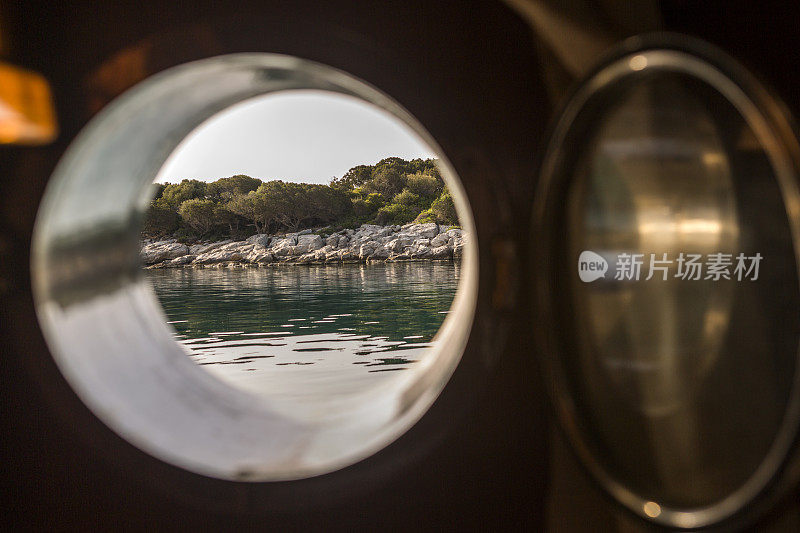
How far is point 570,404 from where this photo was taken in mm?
1234

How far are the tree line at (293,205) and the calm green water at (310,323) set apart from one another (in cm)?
878

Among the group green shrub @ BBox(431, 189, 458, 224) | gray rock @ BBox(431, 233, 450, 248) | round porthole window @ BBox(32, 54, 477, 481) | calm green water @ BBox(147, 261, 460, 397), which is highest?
green shrub @ BBox(431, 189, 458, 224)

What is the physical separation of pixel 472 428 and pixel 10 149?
1098 millimetres

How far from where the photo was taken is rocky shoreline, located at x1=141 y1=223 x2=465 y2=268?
3694cm

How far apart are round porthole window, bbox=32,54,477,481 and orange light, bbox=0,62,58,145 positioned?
7 cm

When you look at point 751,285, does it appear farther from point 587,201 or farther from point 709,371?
point 587,201

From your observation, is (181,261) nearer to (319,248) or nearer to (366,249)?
(319,248)

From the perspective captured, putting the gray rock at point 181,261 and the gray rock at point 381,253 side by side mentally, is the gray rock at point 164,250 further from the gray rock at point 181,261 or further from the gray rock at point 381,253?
the gray rock at point 381,253

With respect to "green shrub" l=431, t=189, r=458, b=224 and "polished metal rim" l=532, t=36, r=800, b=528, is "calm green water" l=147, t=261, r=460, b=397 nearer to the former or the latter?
"polished metal rim" l=532, t=36, r=800, b=528

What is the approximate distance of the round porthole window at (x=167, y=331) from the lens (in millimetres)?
1337

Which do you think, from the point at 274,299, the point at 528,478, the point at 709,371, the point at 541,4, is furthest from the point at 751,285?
the point at 274,299

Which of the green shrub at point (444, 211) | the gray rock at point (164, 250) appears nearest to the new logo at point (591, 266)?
the green shrub at point (444, 211)

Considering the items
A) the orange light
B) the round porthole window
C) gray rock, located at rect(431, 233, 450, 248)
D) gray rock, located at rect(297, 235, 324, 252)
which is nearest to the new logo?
the round porthole window

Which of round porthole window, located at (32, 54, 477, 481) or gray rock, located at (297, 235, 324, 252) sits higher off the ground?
gray rock, located at (297, 235, 324, 252)
